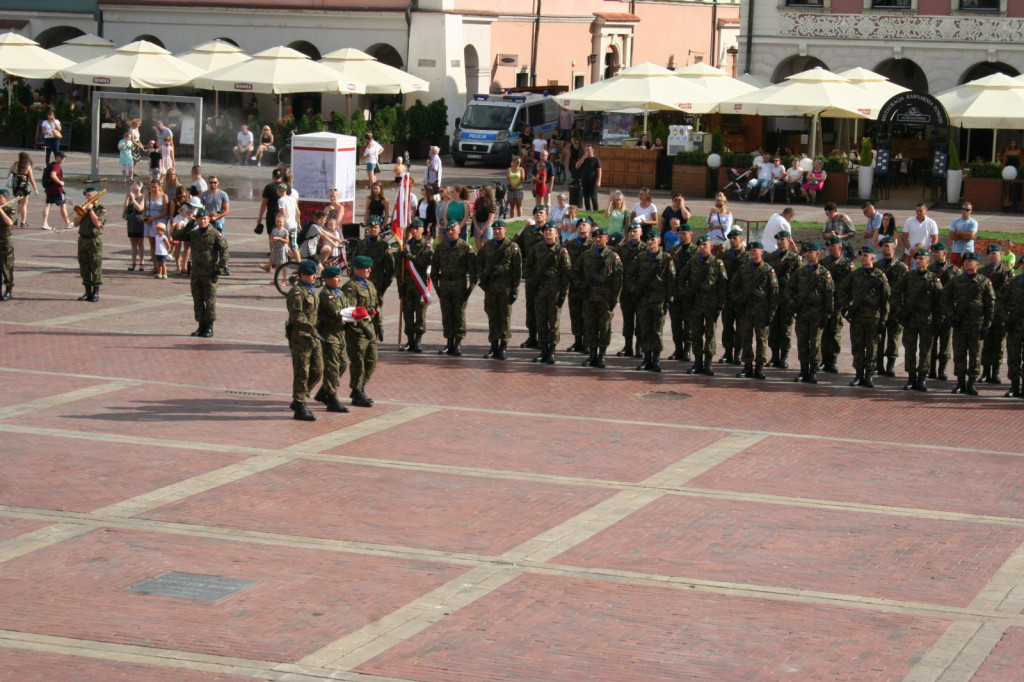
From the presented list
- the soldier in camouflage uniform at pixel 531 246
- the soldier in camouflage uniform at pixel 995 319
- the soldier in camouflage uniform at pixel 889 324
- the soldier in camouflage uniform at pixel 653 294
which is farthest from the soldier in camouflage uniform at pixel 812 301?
the soldier in camouflage uniform at pixel 531 246

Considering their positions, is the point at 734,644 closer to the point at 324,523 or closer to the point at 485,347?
the point at 324,523

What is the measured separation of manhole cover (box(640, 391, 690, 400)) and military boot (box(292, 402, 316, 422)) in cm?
402

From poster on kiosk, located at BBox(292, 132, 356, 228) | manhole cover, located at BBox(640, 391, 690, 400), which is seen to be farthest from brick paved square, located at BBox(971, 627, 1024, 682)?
poster on kiosk, located at BBox(292, 132, 356, 228)

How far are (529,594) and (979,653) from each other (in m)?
3.01

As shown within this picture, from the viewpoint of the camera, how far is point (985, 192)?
3625cm

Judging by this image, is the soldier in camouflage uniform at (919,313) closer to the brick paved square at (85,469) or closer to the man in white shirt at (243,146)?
the brick paved square at (85,469)

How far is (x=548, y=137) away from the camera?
4800 cm

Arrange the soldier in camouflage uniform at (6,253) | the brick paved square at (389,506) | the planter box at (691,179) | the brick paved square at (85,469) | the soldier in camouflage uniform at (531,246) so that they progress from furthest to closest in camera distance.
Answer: the planter box at (691,179) < the soldier in camouflage uniform at (6,253) < the soldier in camouflage uniform at (531,246) < the brick paved square at (85,469) < the brick paved square at (389,506)

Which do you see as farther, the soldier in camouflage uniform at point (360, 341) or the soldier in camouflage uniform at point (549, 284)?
the soldier in camouflage uniform at point (549, 284)

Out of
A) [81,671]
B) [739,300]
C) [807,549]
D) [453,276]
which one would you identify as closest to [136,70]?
[453,276]

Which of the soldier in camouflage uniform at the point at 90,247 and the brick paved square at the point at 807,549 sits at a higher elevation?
the soldier in camouflage uniform at the point at 90,247

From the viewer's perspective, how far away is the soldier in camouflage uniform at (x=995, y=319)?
18547 mm

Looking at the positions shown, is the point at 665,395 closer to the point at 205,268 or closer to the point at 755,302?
the point at 755,302

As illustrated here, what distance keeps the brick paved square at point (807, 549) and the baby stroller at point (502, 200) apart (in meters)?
18.8
